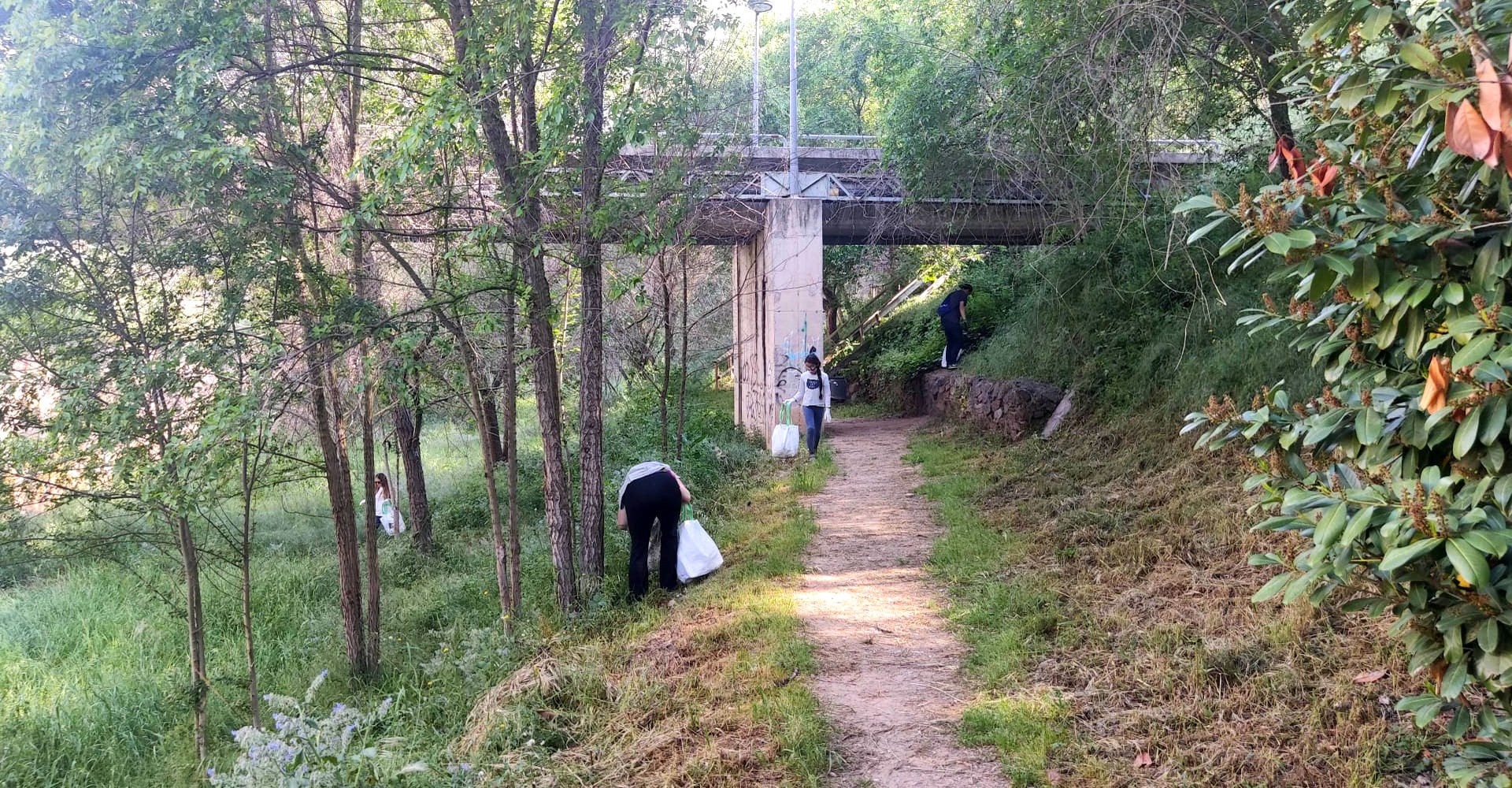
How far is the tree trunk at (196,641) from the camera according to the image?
766 cm

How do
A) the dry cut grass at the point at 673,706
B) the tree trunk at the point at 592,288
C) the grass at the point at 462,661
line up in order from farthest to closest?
the tree trunk at the point at 592,288
the grass at the point at 462,661
the dry cut grass at the point at 673,706

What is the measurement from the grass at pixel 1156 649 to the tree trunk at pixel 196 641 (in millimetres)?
6357

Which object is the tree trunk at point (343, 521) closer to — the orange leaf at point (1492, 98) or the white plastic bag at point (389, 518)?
the white plastic bag at point (389, 518)

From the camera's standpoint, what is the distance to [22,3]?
5.32 metres

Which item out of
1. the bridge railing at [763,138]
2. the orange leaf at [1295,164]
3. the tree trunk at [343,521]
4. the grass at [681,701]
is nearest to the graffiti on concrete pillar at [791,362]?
the bridge railing at [763,138]

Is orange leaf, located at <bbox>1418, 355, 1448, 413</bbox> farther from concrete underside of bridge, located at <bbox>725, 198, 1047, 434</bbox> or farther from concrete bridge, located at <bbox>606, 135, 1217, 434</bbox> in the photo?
concrete underside of bridge, located at <bbox>725, 198, 1047, 434</bbox>

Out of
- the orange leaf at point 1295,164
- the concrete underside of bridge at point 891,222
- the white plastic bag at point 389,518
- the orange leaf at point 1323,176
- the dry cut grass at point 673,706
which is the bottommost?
the white plastic bag at point 389,518

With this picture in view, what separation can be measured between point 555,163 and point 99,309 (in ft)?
13.6

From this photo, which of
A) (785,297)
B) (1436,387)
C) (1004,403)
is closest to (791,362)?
(785,297)

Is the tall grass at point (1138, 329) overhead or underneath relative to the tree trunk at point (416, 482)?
overhead

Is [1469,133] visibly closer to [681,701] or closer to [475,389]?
[681,701]

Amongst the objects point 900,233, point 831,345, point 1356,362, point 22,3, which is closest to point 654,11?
point 22,3

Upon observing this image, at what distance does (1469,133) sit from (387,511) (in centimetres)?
1488

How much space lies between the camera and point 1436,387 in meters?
2.01
